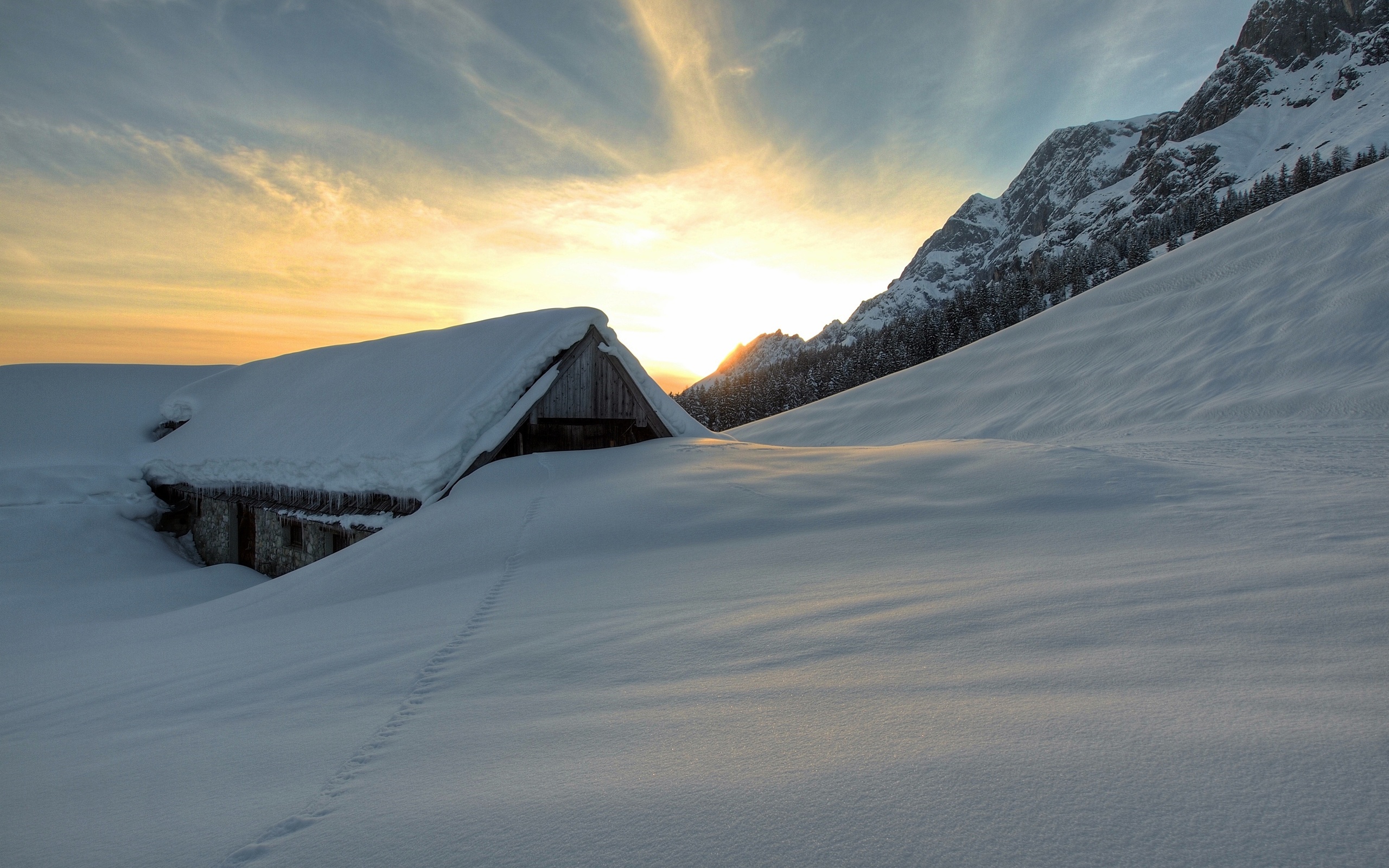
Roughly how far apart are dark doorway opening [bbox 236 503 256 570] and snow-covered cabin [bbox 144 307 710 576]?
43mm

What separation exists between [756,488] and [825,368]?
189 ft

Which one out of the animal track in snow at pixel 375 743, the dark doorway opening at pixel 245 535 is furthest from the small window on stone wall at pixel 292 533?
the animal track in snow at pixel 375 743

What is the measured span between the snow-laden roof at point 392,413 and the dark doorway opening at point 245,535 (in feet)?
2.34

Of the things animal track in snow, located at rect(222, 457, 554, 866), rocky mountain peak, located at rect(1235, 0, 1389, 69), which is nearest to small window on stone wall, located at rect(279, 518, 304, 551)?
animal track in snow, located at rect(222, 457, 554, 866)

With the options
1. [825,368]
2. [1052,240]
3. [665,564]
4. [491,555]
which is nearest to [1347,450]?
[665,564]

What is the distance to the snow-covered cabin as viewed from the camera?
10398 mm

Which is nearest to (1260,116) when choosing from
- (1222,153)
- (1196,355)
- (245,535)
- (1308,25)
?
(1222,153)

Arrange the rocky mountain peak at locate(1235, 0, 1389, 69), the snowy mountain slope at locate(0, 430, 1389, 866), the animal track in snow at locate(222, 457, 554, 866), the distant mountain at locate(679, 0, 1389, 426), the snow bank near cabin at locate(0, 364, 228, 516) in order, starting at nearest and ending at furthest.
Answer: the snowy mountain slope at locate(0, 430, 1389, 866) < the animal track in snow at locate(222, 457, 554, 866) < the snow bank near cabin at locate(0, 364, 228, 516) < the distant mountain at locate(679, 0, 1389, 426) < the rocky mountain peak at locate(1235, 0, 1389, 69)

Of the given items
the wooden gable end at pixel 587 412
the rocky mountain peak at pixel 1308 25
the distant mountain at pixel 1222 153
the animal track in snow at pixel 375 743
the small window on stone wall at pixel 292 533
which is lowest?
the animal track in snow at pixel 375 743

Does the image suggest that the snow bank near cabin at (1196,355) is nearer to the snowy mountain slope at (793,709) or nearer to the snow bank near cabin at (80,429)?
the snowy mountain slope at (793,709)

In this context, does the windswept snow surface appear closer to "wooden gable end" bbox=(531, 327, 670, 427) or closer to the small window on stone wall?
"wooden gable end" bbox=(531, 327, 670, 427)

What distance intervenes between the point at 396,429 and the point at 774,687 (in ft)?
32.5

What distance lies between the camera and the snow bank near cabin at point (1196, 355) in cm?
1652

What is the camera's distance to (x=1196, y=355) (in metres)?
20.1
